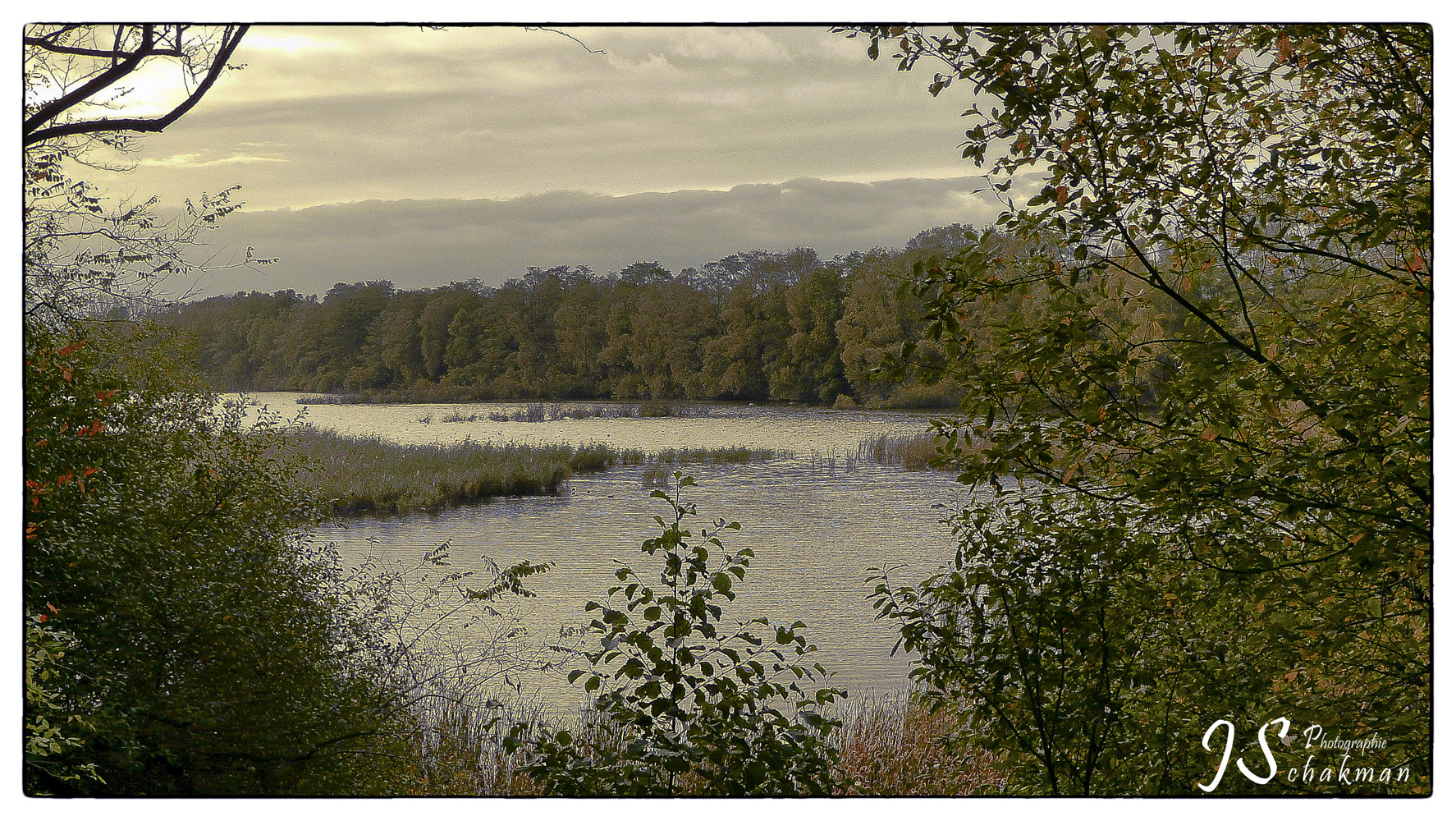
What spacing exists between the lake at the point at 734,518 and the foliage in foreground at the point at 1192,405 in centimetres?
107

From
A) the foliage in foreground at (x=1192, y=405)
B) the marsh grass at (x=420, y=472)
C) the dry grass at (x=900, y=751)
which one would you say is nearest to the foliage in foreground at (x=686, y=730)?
the foliage in foreground at (x=1192, y=405)

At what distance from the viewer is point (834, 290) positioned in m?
3.94

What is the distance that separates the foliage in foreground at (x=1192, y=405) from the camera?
2488 mm

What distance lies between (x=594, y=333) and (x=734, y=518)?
3.29 ft

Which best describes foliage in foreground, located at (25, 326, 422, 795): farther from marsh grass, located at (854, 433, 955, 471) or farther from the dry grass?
marsh grass, located at (854, 433, 955, 471)

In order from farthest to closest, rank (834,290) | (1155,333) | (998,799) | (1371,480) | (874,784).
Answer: (834,290), (874,784), (998,799), (1155,333), (1371,480)

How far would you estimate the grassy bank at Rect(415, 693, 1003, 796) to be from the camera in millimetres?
3613

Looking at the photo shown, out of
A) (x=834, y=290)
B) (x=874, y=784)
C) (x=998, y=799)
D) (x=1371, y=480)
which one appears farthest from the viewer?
(x=834, y=290)

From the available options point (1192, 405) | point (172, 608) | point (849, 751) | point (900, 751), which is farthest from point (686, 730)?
point (172, 608)

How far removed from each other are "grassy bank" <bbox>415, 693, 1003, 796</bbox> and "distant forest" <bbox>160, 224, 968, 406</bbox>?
1.29 m
